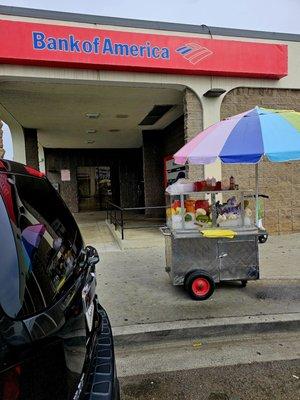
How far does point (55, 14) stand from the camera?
6.79m

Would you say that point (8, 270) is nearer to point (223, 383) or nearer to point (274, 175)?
point (223, 383)

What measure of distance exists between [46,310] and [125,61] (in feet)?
21.2

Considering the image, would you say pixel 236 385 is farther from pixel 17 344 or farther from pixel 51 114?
pixel 51 114

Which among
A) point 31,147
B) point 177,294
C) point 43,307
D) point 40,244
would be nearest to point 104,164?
point 31,147

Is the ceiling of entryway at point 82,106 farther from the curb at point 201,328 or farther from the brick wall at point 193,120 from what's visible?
the curb at point 201,328

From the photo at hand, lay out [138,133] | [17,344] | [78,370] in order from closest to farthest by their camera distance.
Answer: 1. [17,344]
2. [78,370]
3. [138,133]

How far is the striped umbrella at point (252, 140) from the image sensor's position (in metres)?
3.45

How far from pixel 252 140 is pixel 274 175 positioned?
510 cm

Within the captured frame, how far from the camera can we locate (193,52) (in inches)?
290

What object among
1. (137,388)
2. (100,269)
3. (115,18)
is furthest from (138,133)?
(137,388)

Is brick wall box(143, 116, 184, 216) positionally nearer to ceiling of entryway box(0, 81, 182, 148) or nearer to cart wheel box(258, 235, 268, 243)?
ceiling of entryway box(0, 81, 182, 148)

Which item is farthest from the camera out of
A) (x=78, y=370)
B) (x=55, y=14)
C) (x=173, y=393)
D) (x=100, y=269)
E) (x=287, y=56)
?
(x=287, y=56)

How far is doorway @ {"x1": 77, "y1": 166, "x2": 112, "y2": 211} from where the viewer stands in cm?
1711

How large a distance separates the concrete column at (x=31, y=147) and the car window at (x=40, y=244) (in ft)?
32.6
